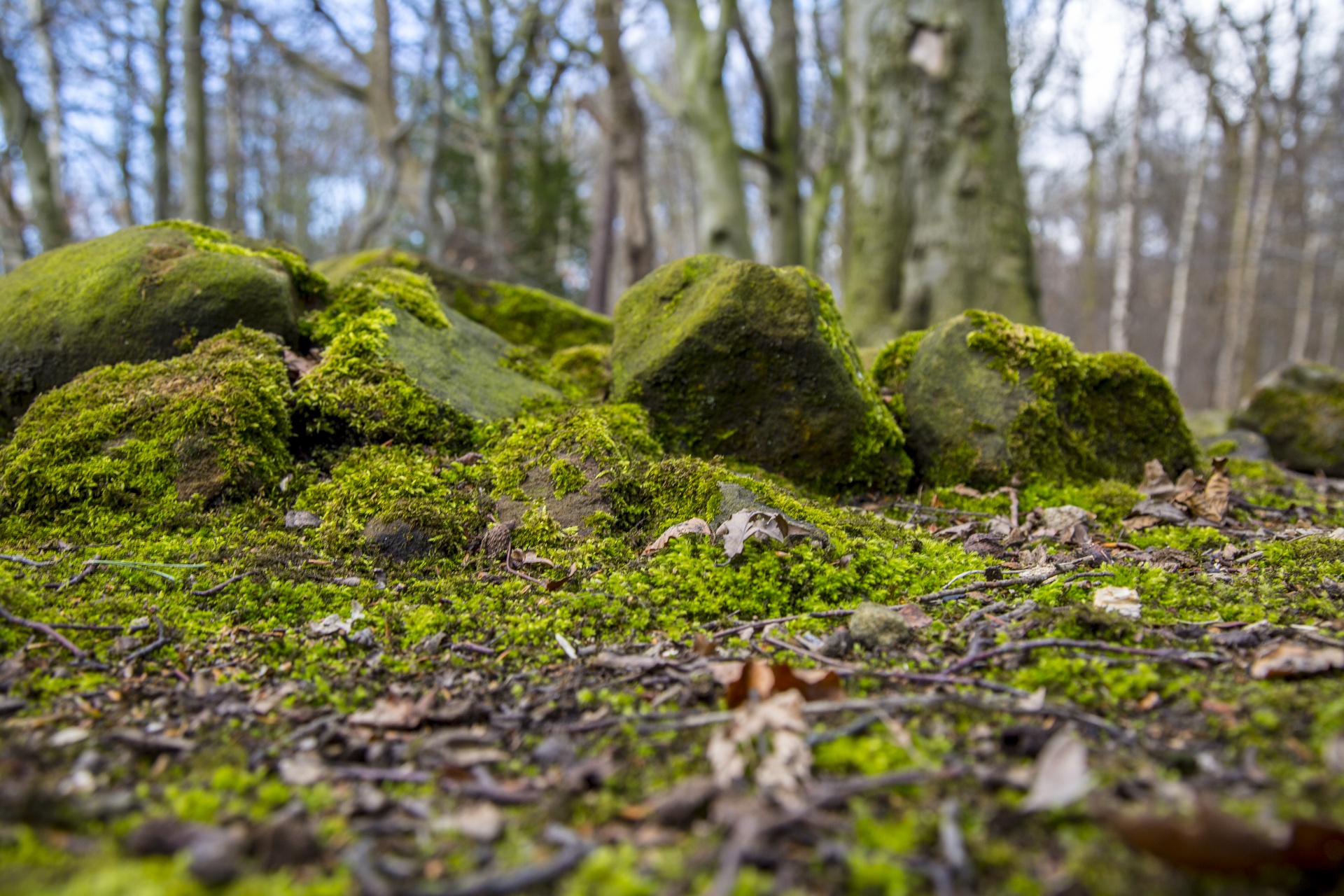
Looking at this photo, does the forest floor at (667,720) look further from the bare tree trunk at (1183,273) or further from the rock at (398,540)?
the bare tree trunk at (1183,273)

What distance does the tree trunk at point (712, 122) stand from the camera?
11.2 m

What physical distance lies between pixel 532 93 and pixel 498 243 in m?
5.04

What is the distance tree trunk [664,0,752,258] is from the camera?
36.6 ft

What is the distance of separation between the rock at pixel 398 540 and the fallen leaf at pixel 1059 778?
2.28 metres

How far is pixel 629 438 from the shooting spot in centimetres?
376

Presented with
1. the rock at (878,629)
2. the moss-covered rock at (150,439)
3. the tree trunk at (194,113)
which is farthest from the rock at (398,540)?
the tree trunk at (194,113)

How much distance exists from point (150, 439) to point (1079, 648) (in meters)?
3.65

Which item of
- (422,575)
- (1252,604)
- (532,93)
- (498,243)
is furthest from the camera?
(532,93)

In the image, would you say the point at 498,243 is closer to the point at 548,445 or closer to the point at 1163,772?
the point at 548,445

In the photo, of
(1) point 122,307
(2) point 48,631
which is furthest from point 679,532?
(1) point 122,307

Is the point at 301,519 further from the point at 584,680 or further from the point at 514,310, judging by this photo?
the point at 514,310

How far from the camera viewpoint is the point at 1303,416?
6359 mm

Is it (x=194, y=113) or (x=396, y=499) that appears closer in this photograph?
(x=396, y=499)

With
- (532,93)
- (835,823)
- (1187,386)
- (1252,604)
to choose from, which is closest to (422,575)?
(835,823)
